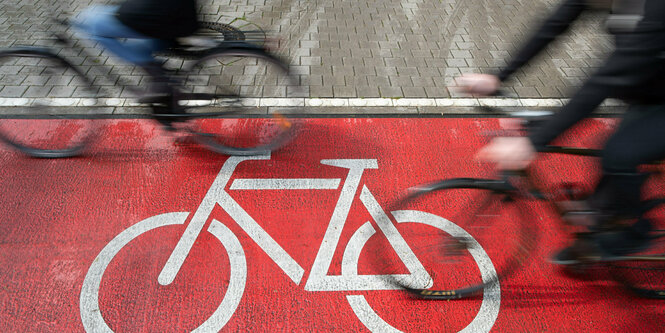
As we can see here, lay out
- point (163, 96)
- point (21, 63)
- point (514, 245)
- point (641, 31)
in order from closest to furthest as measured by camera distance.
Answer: point (641, 31) → point (514, 245) → point (163, 96) → point (21, 63)

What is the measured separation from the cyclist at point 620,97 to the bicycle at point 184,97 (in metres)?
2.27

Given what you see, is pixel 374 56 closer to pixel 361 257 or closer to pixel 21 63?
pixel 361 257

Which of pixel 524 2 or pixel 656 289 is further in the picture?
pixel 524 2

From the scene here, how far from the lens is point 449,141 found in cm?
448

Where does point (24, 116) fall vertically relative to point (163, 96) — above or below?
below

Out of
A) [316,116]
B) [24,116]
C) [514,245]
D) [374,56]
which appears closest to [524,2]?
[374,56]

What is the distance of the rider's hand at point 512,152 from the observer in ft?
7.37

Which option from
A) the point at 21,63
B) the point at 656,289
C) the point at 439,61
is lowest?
the point at 656,289

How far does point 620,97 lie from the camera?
2197 millimetres

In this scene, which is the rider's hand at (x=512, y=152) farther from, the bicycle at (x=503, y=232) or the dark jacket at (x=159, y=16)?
the dark jacket at (x=159, y=16)

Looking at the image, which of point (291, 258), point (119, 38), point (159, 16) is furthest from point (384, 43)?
point (291, 258)

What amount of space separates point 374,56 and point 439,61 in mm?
919

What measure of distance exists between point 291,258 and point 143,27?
225 cm

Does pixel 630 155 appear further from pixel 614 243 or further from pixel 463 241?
pixel 463 241
